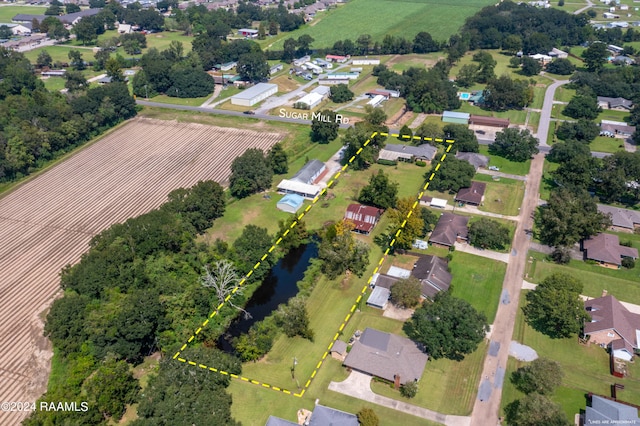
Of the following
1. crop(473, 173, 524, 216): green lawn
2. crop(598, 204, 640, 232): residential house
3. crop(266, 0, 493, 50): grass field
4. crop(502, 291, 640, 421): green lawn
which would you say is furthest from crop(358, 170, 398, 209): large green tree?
crop(266, 0, 493, 50): grass field

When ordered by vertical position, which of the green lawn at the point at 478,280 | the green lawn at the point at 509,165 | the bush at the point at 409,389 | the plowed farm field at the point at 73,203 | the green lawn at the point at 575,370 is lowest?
the plowed farm field at the point at 73,203

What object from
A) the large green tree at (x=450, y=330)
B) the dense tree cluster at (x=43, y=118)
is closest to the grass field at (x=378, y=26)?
the dense tree cluster at (x=43, y=118)

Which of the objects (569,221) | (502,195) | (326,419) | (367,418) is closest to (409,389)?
(367,418)

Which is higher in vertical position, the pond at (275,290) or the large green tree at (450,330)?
the large green tree at (450,330)

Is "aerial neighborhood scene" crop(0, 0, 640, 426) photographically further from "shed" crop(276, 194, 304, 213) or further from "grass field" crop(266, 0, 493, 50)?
"grass field" crop(266, 0, 493, 50)

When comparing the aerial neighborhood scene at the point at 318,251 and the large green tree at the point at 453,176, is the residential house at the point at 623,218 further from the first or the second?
the large green tree at the point at 453,176

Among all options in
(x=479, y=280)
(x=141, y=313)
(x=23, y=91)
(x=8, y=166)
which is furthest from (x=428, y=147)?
(x=23, y=91)
